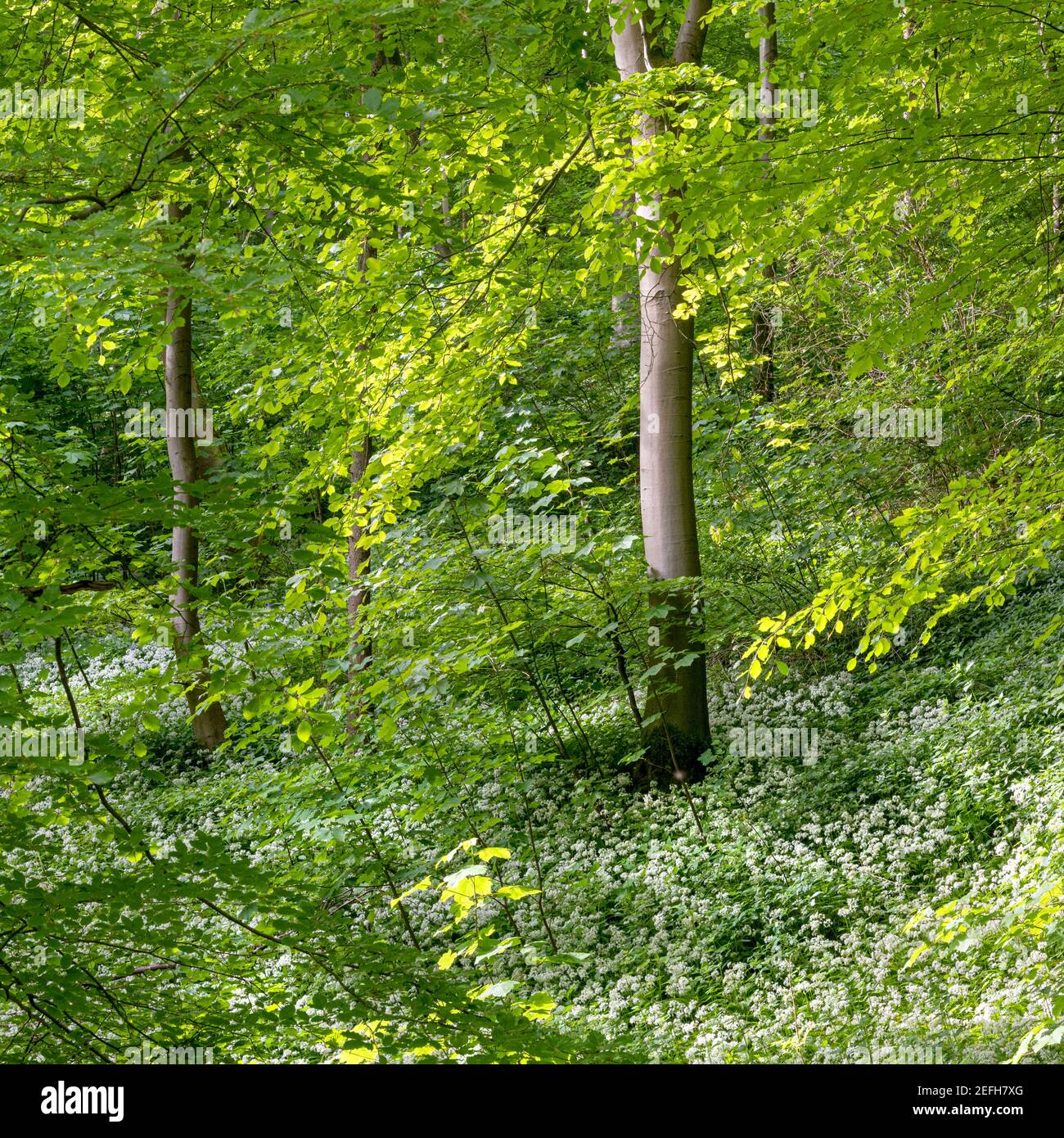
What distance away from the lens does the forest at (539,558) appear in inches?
147

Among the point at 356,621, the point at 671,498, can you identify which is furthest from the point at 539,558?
the point at 671,498

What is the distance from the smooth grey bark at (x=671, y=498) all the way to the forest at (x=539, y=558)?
48 mm

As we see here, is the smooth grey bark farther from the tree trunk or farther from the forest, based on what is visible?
the tree trunk

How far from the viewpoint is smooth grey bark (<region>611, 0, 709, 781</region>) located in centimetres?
817

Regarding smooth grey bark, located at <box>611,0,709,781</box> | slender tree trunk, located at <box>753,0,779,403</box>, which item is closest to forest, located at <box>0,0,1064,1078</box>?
smooth grey bark, located at <box>611,0,709,781</box>

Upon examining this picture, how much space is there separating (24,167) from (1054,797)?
6450 millimetres

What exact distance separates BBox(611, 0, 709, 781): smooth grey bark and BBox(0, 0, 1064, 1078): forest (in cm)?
5

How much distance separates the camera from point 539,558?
7270 mm

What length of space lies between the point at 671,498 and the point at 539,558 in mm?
1556

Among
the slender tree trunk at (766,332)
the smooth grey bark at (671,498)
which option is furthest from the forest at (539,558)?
the slender tree trunk at (766,332)

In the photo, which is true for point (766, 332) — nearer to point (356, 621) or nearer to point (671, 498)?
point (671, 498)

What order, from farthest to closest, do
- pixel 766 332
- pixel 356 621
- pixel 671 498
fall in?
pixel 766 332
pixel 671 498
pixel 356 621

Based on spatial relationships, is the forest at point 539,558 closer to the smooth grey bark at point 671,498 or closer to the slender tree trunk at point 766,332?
the smooth grey bark at point 671,498

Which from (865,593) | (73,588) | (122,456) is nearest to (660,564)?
(865,593)
